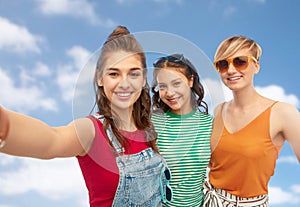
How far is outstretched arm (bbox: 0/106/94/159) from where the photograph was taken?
5.70 ft

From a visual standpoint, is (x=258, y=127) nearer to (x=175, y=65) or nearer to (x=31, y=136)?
(x=175, y=65)

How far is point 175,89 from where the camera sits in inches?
116

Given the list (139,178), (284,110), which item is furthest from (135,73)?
(284,110)

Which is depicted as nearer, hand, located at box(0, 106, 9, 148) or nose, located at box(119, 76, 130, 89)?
hand, located at box(0, 106, 9, 148)

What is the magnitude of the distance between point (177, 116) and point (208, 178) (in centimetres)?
79

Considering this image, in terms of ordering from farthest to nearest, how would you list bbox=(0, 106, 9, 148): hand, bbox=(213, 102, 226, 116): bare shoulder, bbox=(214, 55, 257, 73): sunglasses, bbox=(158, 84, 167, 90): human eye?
bbox=(214, 55, 257, 73): sunglasses, bbox=(213, 102, 226, 116): bare shoulder, bbox=(158, 84, 167, 90): human eye, bbox=(0, 106, 9, 148): hand

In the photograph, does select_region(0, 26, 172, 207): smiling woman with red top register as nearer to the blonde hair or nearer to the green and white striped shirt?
the green and white striped shirt

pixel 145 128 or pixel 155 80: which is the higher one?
pixel 155 80

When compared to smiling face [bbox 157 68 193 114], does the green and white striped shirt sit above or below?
below

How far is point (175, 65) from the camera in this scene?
A: 2.79m

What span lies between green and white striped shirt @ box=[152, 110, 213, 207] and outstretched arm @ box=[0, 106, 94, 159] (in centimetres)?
86

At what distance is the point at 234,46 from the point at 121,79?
5.04 feet

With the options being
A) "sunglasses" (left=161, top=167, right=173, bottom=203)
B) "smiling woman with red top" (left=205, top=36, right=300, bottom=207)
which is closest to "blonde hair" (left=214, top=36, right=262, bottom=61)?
"smiling woman with red top" (left=205, top=36, right=300, bottom=207)

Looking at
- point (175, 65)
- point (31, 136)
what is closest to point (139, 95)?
point (175, 65)
